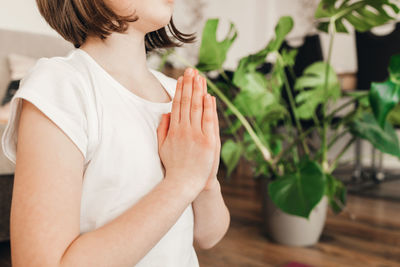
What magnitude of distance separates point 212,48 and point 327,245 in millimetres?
1010

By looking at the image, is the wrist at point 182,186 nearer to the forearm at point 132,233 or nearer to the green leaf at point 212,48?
the forearm at point 132,233

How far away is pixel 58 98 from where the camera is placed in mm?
396

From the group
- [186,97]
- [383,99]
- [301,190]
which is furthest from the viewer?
[301,190]

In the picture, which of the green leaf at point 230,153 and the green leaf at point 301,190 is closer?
the green leaf at point 301,190

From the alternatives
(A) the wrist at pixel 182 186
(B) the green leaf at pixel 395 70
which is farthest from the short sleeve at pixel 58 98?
(B) the green leaf at pixel 395 70

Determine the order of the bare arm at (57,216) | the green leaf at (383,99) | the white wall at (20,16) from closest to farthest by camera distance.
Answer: the bare arm at (57,216) → the green leaf at (383,99) → the white wall at (20,16)

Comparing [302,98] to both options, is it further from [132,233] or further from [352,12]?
[132,233]


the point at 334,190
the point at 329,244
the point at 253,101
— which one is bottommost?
the point at 329,244

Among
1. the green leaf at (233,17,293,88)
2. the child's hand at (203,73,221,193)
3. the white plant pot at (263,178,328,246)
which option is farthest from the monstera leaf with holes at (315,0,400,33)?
the child's hand at (203,73,221,193)

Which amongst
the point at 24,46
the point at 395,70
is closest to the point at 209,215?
the point at 395,70

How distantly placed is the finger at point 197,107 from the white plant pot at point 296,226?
1237 mm

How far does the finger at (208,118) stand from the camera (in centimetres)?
46

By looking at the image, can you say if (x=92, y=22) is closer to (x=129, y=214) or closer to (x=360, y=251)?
(x=129, y=214)

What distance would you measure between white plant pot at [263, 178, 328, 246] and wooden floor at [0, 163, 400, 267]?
0.12 ft
